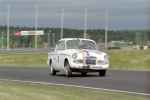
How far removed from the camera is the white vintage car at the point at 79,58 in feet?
66.2

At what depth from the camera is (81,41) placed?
72.3 feet

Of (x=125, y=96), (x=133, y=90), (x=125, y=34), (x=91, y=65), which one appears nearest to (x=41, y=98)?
(x=125, y=96)

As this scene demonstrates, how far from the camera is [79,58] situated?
66.3 feet

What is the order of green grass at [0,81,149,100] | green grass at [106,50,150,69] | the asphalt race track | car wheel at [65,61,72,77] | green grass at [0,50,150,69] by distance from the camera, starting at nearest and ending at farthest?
green grass at [0,81,149,100]
the asphalt race track
car wheel at [65,61,72,77]
green grass at [106,50,150,69]
green grass at [0,50,150,69]

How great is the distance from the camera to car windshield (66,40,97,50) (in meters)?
21.7

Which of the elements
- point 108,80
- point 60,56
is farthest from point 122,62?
point 108,80

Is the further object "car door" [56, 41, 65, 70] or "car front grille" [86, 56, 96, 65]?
"car door" [56, 41, 65, 70]

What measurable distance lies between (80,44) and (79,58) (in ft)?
5.66

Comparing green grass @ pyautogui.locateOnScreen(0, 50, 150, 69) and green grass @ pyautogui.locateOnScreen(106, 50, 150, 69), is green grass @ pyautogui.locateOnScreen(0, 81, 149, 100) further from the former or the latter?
green grass @ pyautogui.locateOnScreen(0, 50, 150, 69)

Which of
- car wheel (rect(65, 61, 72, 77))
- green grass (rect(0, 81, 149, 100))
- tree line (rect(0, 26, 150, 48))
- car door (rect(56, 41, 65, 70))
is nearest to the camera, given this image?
green grass (rect(0, 81, 149, 100))

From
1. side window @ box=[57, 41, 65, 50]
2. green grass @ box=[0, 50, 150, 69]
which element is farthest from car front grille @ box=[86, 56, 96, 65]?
green grass @ box=[0, 50, 150, 69]

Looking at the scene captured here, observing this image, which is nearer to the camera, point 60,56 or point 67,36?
point 60,56

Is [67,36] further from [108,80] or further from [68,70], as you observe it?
[108,80]

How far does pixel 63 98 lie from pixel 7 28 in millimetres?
61747
